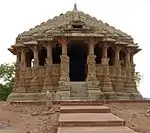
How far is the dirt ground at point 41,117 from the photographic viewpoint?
1071 centimetres

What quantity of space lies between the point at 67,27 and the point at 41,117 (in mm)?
10900

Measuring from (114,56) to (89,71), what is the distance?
3490 mm

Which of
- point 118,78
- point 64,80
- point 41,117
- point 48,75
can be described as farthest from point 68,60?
point 41,117

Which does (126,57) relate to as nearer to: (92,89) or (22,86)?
(92,89)

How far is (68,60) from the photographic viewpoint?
2284 cm

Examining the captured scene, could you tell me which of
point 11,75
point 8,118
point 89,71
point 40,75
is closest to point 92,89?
point 89,71

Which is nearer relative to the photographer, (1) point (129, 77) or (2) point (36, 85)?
(2) point (36, 85)

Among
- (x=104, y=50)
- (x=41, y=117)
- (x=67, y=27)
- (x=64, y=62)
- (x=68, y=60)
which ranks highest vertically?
(x=67, y=27)

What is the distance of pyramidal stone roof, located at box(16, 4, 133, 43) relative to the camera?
23.7 metres

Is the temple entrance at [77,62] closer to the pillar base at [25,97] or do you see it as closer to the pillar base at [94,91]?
the pillar base at [25,97]

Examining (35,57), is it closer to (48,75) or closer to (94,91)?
(48,75)

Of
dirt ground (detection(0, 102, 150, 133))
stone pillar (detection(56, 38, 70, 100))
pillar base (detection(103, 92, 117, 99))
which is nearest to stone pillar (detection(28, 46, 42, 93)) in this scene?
stone pillar (detection(56, 38, 70, 100))

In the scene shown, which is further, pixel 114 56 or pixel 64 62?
pixel 114 56

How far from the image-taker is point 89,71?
896 inches
